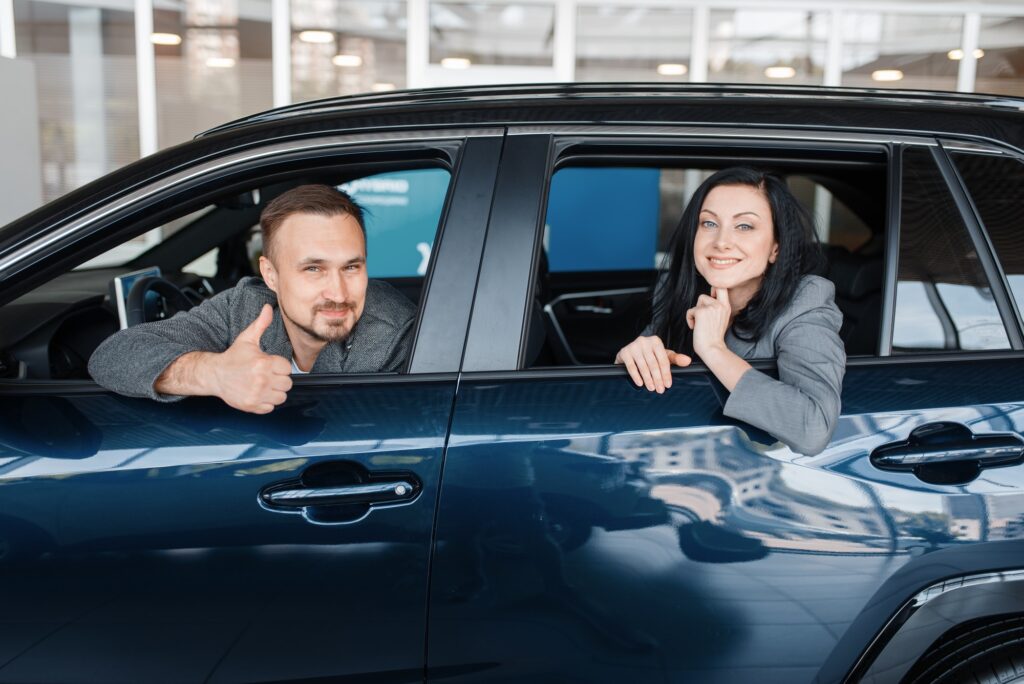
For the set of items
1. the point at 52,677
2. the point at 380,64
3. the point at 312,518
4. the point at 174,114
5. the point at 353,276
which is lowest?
the point at 52,677

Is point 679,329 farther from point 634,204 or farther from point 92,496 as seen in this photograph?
point 634,204

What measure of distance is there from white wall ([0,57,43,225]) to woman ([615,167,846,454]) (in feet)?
12.8

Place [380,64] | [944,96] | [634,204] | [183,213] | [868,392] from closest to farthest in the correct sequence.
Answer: [868,392] → [183,213] → [944,96] → [634,204] → [380,64]

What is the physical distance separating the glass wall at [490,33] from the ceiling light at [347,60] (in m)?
0.67

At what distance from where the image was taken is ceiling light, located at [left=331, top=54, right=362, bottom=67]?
7.80 m

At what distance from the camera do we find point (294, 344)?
2.02 meters

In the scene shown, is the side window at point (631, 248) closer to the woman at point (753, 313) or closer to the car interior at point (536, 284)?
the car interior at point (536, 284)

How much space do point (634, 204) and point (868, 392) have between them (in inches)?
214

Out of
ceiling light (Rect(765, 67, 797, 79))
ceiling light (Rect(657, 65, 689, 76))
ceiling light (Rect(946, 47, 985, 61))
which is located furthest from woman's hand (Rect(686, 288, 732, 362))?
ceiling light (Rect(946, 47, 985, 61))

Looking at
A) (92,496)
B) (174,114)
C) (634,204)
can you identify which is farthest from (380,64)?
(92,496)

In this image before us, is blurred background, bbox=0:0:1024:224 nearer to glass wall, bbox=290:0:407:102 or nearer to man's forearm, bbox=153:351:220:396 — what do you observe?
glass wall, bbox=290:0:407:102

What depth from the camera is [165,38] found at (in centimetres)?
769

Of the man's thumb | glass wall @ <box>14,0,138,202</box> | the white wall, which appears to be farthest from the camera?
glass wall @ <box>14,0,138,202</box>

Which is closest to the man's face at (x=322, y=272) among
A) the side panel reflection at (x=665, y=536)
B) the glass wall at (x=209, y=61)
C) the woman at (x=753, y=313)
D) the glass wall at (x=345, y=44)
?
the side panel reflection at (x=665, y=536)
